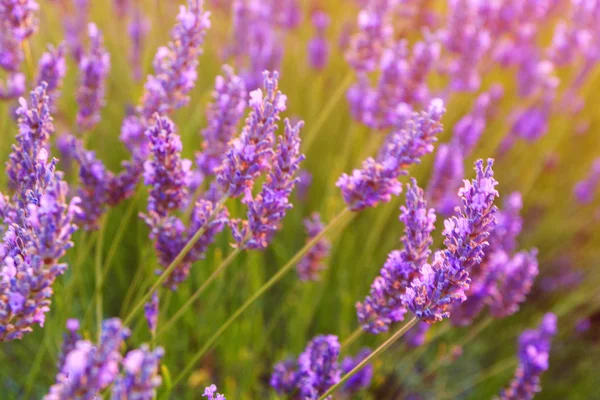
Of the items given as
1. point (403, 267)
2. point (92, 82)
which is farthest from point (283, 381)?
point (92, 82)

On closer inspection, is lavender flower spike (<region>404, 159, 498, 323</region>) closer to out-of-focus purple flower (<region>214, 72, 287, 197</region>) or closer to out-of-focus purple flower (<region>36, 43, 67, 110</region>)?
out-of-focus purple flower (<region>214, 72, 287, 197</region>)

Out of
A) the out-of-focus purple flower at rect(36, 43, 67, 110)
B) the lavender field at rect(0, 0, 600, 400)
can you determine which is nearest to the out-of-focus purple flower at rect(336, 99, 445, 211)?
the lavender field at rect(0, 0, 600, 400)

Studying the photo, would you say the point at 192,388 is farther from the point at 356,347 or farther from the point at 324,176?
the point at 324,176

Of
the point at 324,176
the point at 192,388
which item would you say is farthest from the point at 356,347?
the point at 324,176

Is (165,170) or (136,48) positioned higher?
(136,48)

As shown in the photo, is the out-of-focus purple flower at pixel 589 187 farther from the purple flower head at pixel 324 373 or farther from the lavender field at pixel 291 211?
the purple flower head at pixel 324 373

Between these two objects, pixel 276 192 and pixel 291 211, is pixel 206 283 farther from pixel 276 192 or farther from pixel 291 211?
pixel 291 211

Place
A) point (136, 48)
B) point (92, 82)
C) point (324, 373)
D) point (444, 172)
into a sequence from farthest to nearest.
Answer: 1. point (136, 48)
2. point (444, 172)
3. point (92, 82)
4. point (324, 373)
